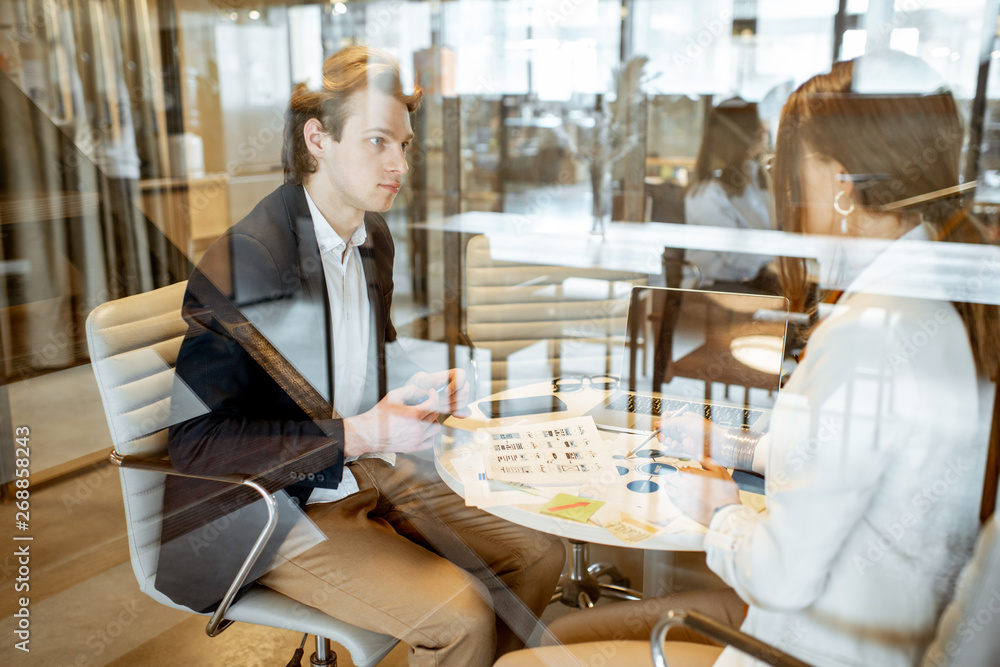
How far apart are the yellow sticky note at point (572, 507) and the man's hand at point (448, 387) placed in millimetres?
425

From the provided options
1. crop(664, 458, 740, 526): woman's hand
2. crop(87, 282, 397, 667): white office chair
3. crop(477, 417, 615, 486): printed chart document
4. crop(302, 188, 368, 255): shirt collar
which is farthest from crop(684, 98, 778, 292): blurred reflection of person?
crop(87, 282, 397, 667): white office chair

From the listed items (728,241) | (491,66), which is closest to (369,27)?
(491,66)

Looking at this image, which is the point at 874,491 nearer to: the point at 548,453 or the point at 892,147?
the point at 892,147

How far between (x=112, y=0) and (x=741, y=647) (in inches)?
149

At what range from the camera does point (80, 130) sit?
3270 millimetres

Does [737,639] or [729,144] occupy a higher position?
[729,144]

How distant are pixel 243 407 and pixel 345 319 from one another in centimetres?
30

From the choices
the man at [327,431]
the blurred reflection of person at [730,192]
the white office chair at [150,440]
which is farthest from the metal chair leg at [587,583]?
the blurred reflection of person at [730,192]

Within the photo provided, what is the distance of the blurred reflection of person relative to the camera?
3.02 metres

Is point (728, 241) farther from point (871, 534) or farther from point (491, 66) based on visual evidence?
point (871, 534)

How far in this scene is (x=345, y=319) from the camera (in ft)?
4.83

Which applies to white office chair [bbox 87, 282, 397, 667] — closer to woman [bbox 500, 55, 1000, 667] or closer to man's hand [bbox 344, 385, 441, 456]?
man's hand [bbox 344, 385, 441, 456]

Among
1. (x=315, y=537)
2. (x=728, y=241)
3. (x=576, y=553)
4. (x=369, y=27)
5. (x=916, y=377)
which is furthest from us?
(x=728, y=241)

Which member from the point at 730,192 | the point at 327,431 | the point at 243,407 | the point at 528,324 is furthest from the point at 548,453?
the point at 730,192
